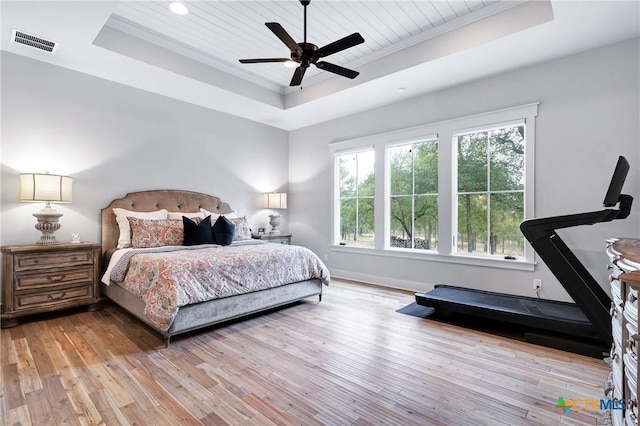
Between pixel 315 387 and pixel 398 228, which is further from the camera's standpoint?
pixel 398 228

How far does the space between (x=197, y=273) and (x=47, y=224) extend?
6.68 ft

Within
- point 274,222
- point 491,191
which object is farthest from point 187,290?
point 491,191

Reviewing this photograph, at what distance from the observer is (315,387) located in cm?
204

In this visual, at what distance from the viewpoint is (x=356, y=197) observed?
533cm

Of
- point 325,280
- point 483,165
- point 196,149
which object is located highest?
point 196,149

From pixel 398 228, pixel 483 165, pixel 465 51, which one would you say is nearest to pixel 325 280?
pixel 398 228

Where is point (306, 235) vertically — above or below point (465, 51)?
below

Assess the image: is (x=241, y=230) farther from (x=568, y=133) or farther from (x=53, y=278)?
(x=568, y=133)

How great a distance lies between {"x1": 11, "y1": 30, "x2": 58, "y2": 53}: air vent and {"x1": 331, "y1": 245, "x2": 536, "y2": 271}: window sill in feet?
14.8

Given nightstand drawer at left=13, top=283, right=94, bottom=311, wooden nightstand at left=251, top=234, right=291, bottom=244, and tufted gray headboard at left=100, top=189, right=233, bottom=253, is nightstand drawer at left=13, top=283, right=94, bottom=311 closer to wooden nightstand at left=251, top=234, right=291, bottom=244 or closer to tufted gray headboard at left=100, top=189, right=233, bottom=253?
tufted gray headboard at left=100, top=189, right=233, bottom=253

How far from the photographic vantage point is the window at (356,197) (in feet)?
16.9

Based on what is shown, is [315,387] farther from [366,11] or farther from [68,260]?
[366,11]

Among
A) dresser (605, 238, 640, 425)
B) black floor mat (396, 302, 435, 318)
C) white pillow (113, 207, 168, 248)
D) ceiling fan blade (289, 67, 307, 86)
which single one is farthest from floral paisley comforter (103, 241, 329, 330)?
dresser (605, 238, 640, 425)

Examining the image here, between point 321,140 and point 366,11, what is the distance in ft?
8.98
